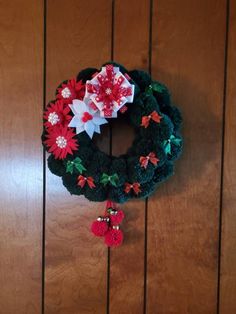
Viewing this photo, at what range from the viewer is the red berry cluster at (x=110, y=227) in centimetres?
82

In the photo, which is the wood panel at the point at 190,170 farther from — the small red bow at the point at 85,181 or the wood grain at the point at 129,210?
the small red bow at the point at 85,181

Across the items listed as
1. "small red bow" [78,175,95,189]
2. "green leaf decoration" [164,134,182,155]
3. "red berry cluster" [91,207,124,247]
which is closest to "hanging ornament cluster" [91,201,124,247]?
"red berry cluster" [91,207,124,247]

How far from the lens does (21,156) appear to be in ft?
2.91

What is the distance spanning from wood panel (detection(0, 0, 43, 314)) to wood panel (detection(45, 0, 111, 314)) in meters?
0.03

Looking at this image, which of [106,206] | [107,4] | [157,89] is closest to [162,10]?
[107,4]

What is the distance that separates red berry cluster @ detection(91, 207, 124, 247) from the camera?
823 millimetres

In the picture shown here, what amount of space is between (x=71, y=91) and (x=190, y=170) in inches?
15.1

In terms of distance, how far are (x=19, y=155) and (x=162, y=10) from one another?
0.56 m

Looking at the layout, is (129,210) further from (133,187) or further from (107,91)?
(107,91)

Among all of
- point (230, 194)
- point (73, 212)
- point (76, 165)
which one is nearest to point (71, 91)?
point (76, 165)

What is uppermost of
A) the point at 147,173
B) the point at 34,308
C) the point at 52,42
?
the point at 52,42

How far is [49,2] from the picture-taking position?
0.87m

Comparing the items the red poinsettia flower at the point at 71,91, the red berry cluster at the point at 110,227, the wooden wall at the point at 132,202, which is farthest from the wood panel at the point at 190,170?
the red poinsettia flower at the point at 71,91

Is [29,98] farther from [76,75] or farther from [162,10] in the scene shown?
[162,10]
